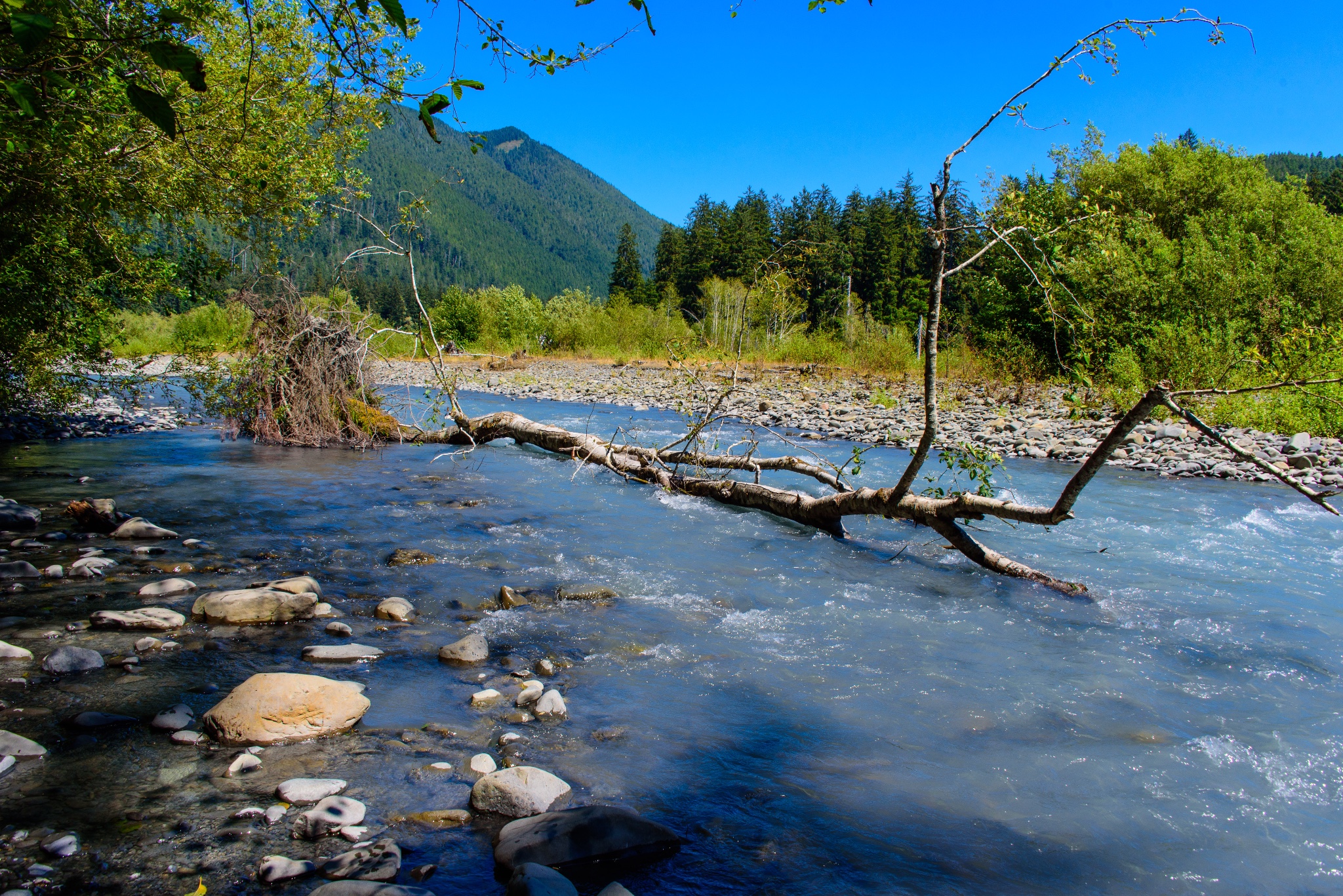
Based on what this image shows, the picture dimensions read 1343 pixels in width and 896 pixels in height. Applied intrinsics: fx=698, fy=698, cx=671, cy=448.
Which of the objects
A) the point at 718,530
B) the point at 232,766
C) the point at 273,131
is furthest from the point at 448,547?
the point at 273,131

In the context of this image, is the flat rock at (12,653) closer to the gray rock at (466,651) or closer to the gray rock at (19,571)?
the gray rock at (19,571)

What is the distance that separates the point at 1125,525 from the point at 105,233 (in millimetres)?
13222

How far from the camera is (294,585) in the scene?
517 cm

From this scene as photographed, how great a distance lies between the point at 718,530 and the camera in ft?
26.9

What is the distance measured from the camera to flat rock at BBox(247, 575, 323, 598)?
16.7 feet

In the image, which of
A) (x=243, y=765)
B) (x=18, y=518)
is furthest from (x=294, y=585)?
(x=18, y=518)

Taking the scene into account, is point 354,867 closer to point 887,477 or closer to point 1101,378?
point 887,477

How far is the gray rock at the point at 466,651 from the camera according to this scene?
438 centimetres

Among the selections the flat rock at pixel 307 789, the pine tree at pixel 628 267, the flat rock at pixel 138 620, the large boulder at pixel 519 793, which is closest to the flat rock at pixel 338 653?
the flat rock at pixel 138 620

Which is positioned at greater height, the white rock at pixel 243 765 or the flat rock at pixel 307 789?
the flat rock at pixel 307 789

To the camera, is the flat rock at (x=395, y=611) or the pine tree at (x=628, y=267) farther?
the pine tree at (x=628, y=267)

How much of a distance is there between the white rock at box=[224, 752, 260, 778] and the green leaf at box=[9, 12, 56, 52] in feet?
9.16

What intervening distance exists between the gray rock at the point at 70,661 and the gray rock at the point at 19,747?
810mm

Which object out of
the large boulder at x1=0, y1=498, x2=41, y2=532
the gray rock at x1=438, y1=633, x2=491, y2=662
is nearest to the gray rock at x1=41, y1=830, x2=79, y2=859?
the gray rock at x1=438, y1=633, x2=491, y2=662
